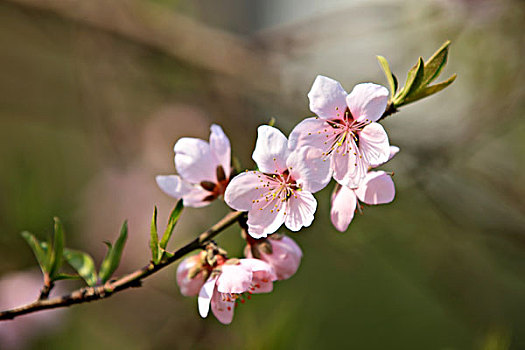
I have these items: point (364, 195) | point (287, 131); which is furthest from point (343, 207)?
point (287, 131)

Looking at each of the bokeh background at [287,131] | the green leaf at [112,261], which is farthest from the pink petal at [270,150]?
the bokeh background at [287,131]

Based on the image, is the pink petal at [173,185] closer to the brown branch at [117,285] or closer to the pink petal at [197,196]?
the pink petal at [197,196]

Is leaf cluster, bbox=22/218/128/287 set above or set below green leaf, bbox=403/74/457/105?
below

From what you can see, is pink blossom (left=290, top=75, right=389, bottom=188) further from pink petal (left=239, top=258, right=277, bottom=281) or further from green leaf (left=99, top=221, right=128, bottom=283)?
green leaf (left=99, top=221, right=128, bottom=283)

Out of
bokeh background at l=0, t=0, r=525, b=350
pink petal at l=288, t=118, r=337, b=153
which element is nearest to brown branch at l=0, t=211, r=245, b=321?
pink petal at l=288, t=118, r=337, b=153


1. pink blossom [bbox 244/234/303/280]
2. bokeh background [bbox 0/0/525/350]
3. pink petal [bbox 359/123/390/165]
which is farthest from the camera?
bokeh background [bbox 0/0/525/350]

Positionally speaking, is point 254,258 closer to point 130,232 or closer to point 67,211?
point 67,211

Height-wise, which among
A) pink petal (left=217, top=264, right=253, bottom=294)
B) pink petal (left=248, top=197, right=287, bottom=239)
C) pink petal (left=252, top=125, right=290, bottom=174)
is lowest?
pink petal (left=217, top=264, right=253, bottom=294)
